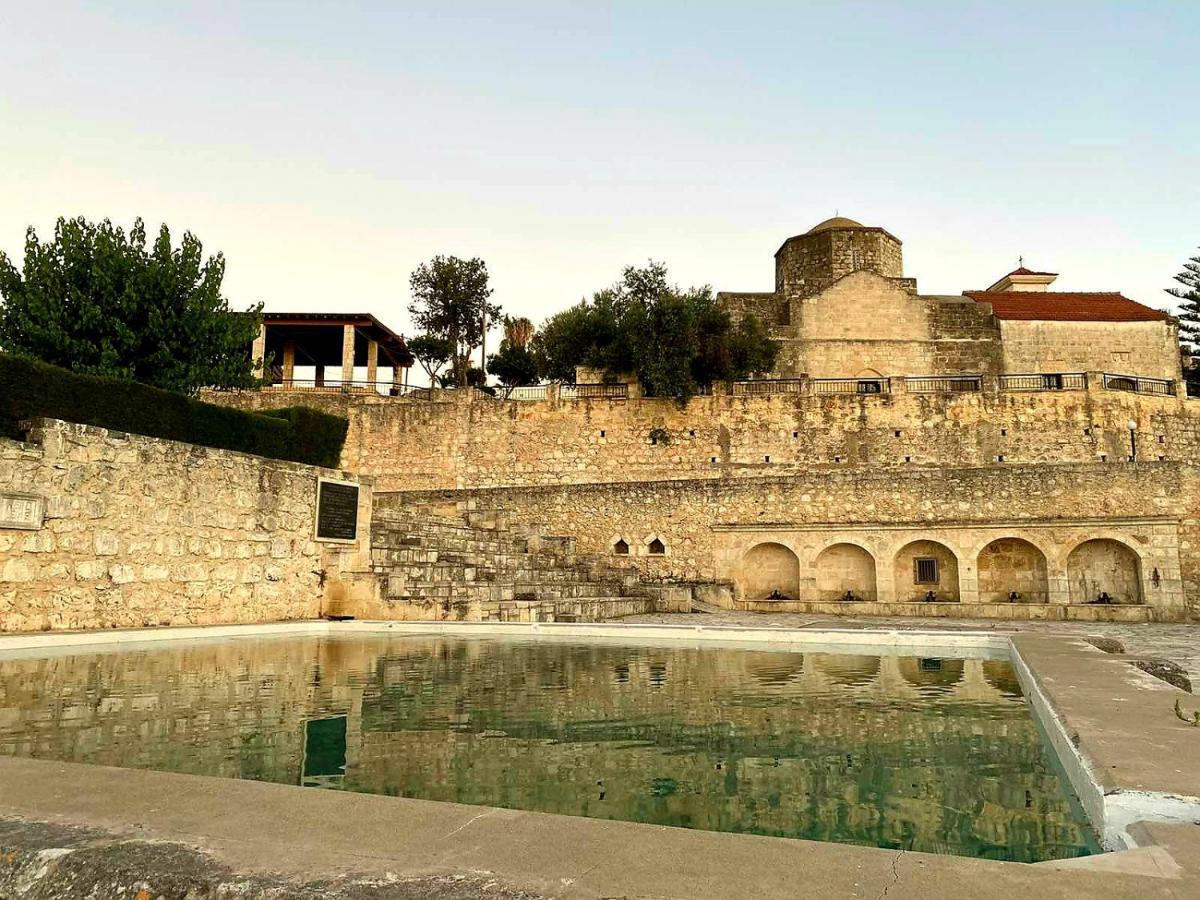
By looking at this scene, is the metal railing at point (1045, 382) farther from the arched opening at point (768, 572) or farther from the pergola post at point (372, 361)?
the pergola post at point (372, 361)

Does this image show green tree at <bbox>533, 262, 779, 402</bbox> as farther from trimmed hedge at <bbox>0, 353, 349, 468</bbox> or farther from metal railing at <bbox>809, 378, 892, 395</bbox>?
trimmed hedge at <bbox>0, 353, 349, 468</bbox>

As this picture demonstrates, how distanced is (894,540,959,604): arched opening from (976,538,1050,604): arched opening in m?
0.62

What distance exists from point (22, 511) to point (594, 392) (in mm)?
20458

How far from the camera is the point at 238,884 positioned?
76.1 inches

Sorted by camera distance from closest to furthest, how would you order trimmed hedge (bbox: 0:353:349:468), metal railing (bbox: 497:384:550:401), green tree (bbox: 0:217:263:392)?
1. trimmed hedge (bbox: 0:353:349:468)
2. green tree (bbox: 0:217:263:392)
3. metal railing (bbox: 497:384:550:401)

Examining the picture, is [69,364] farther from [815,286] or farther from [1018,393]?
[815,286]

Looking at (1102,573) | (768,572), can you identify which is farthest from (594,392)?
(1102,573)

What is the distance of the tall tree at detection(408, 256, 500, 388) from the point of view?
3988cm

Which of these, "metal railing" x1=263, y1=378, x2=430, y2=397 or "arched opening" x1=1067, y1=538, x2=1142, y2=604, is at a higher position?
"metal railing" x1=263, y1=378, x2=430, y2=397

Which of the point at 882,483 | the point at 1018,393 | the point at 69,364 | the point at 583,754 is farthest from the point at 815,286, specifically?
the point at 583,754

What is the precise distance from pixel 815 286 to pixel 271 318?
23053 mm

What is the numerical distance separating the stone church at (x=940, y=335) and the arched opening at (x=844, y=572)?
1532 cm

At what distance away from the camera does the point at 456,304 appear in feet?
131

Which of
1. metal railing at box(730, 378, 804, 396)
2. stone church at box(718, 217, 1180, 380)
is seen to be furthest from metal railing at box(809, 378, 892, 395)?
stone church at box(718, 217, 1180, 380)
